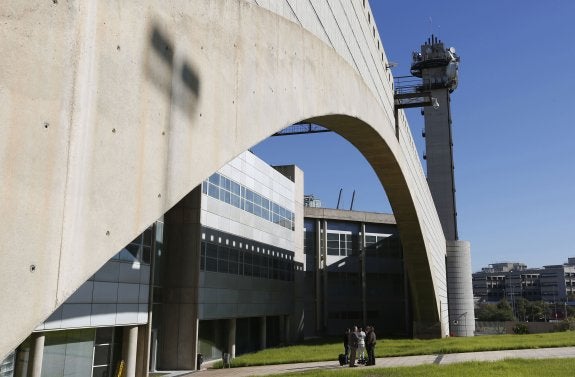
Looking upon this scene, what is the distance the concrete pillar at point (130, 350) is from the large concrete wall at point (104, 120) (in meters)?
16.0

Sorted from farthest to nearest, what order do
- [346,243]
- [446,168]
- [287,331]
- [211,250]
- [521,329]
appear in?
[446,168] < [346,243] < [521,329] < [287,331] < [211,250]

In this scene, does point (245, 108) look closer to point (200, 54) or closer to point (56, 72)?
point (200, 54)

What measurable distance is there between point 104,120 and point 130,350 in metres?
18.2

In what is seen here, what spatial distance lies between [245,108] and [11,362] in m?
13.0

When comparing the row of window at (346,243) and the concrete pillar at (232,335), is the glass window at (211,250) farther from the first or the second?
the row of window at (346,243)

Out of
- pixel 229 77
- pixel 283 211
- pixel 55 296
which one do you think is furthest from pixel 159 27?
pixel 283 211

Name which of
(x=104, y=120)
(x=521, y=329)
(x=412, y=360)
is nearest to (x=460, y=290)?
(x=521, y=329)

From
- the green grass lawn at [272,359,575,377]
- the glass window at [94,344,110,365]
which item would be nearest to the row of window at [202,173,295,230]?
the glass window at [94,344,110,365]

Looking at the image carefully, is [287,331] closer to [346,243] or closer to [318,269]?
[318,269]

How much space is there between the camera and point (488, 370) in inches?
627

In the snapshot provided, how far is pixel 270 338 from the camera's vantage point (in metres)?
36.6

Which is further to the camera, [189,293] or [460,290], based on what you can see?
[460,290]

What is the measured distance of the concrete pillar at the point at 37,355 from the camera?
1599cm

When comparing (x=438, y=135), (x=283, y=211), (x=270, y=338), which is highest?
(x=438, y=135)
